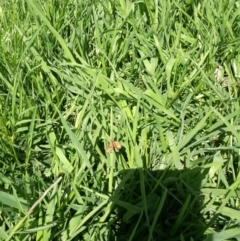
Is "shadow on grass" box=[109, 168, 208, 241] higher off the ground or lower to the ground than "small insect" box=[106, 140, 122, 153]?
lower

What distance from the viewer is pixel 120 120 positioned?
4.16 feet

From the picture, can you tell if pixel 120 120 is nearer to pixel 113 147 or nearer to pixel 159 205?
pixel 113 147

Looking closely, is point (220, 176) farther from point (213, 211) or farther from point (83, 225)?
point (83, 225)

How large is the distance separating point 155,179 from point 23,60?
555 millimetres

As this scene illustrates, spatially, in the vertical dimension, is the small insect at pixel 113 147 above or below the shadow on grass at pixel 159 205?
above

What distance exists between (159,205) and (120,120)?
0.97ft

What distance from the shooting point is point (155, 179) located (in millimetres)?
1141

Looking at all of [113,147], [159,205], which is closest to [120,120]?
[113,147]

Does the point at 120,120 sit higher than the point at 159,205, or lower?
higher

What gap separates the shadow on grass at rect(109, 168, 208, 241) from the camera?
1.08m

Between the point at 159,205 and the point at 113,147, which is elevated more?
the point at 113,147

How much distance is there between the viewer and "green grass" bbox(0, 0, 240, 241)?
3.57 feet

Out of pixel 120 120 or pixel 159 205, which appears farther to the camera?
pixel 120 120

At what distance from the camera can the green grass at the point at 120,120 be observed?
3.57 feet
